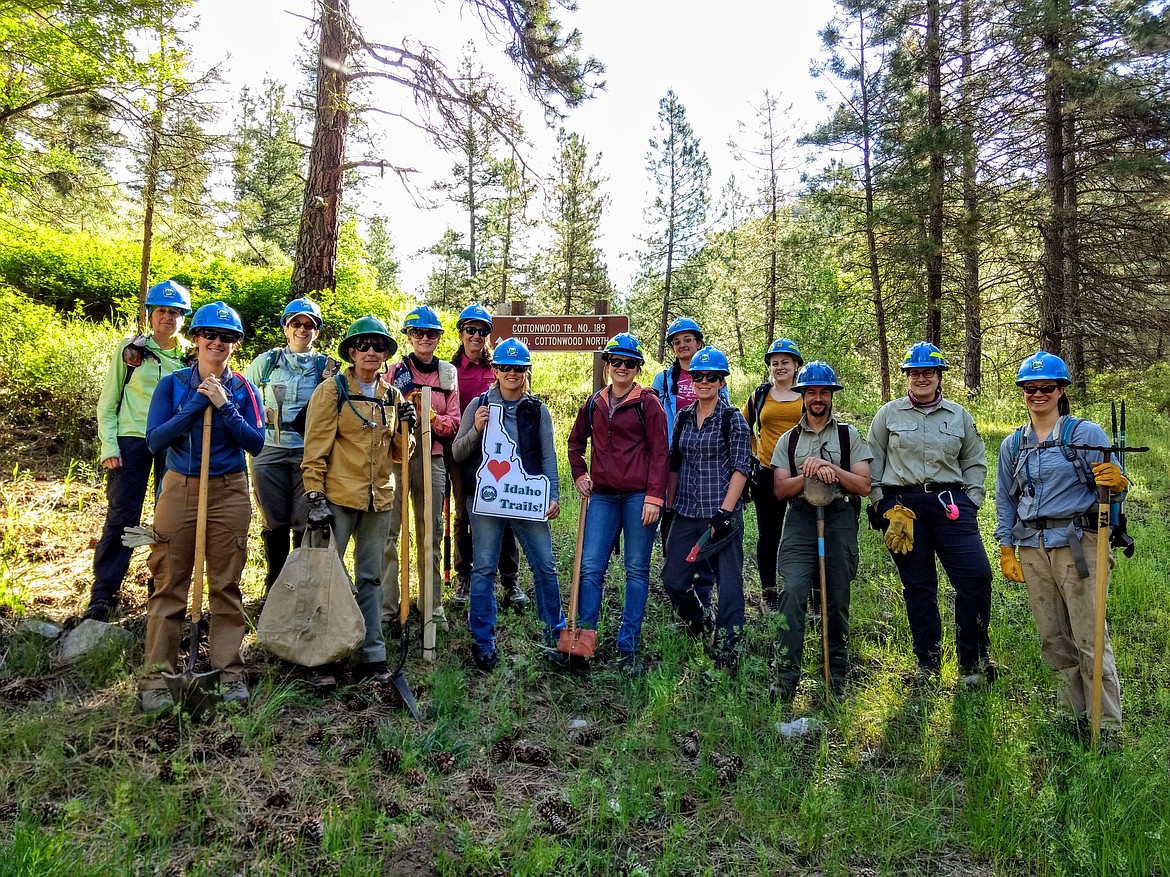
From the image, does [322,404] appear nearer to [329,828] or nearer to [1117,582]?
[329,828]

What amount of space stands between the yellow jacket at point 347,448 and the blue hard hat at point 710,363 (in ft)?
7.46

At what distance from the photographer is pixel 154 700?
3.91 metres

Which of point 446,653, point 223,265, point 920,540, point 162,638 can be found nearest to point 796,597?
point 920,540

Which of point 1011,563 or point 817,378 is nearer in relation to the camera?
point 1011,563

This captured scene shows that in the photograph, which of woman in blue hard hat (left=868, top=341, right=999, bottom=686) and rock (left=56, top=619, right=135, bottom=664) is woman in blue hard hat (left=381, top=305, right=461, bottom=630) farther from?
woman in blue hard hat (left=868, top=341, right=999, bottom=686)

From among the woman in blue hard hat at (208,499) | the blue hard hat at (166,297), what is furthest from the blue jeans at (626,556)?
the blue hard hat at (166,297)

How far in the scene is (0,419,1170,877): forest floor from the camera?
3061 millimetres

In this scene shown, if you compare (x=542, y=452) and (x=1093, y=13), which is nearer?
(x=542, y=452)

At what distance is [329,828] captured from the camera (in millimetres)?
3049

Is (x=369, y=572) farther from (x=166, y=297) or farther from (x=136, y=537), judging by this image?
(x=166, y=297)

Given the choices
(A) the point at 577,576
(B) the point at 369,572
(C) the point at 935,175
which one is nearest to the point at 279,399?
(B) the point at 369,572

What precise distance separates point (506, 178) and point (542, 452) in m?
5.74

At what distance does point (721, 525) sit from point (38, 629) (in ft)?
15.3

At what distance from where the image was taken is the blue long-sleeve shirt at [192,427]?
4.00 meters
